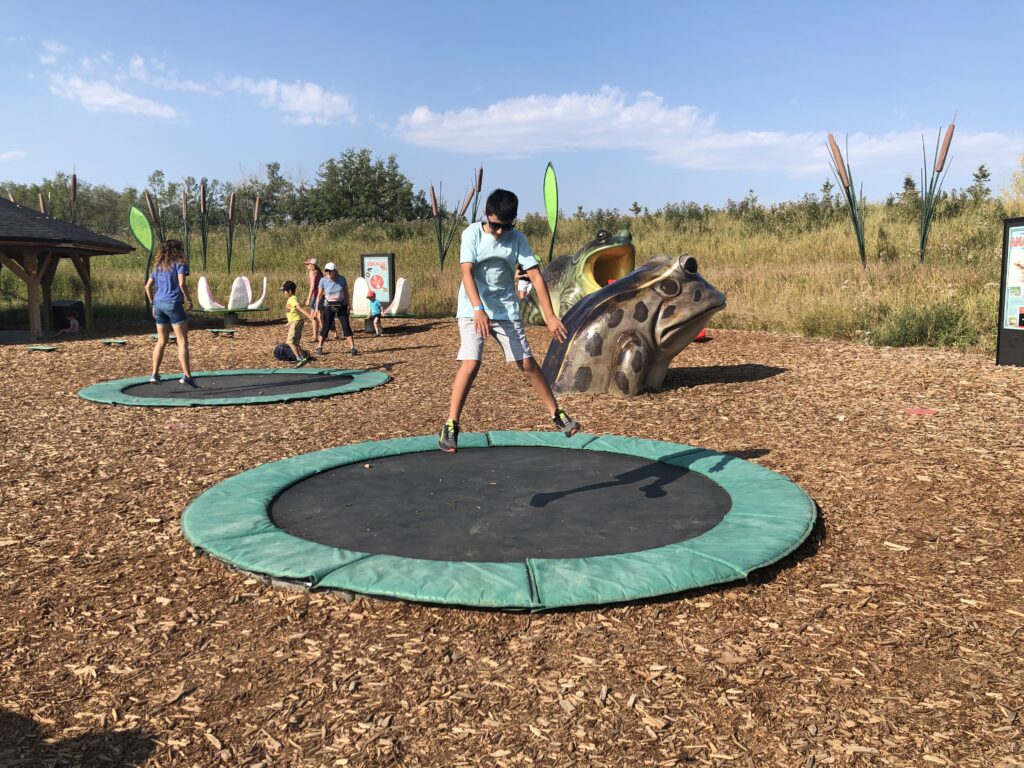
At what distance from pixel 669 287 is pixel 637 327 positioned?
423 millimetres

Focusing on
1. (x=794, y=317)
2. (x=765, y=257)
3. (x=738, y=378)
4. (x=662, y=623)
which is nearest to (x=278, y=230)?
(x=765, y=257)

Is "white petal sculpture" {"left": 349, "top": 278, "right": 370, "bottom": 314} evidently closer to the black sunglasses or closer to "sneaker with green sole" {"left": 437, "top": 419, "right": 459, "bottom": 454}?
"sneaker with green sole" {"left": 437, "top": 419, "right": 459, "bottom": 454}

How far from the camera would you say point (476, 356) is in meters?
3.99

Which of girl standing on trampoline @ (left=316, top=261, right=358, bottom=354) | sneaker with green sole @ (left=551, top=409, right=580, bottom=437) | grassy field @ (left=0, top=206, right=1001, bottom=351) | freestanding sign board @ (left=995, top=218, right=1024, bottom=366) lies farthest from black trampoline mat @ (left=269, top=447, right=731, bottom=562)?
girl standing on trampoline @ (left=316, top=261, right=358, bottom=354)

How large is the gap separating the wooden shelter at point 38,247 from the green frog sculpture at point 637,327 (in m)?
9.72

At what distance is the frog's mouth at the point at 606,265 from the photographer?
10812 mm

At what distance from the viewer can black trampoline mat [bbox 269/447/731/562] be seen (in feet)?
10.5

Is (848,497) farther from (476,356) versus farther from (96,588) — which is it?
(96,588)

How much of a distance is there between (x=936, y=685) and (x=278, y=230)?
26.6 m

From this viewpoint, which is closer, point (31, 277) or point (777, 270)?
point (31, 277)

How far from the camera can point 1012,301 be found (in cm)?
755

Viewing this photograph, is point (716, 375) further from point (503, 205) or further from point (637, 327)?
point (503, 205)

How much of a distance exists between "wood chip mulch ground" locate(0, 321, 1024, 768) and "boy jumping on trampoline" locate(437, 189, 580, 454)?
1404mm

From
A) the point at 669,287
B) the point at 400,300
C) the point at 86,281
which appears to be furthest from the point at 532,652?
the point at 86,281
